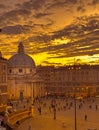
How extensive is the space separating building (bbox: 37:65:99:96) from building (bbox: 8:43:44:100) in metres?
13.6

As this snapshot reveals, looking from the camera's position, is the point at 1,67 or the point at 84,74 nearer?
the point at 1,67

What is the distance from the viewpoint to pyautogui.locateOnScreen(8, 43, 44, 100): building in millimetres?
107500

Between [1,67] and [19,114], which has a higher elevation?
[1,67]

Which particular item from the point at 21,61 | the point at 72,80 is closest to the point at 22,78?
the point at 21,61

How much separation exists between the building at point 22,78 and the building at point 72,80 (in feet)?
44.8

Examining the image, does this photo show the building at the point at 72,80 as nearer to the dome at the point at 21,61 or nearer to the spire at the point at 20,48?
the dome at the point at 21,61

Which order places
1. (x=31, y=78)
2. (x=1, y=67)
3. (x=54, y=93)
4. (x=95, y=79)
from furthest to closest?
(x=95, y=79), (x=54, y=93), (x=31, y=78), (x=1, y=67)

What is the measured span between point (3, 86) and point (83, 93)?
134 ft

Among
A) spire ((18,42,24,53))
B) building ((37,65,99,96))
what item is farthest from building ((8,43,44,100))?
building ((37,65,99,96))

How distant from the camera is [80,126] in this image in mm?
42219

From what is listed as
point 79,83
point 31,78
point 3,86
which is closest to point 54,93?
point 79,83

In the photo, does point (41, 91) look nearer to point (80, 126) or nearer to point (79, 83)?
point (79, 83)

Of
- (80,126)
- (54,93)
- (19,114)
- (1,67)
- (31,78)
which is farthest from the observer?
(54,93)

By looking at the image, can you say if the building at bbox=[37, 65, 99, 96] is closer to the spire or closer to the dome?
the dome
